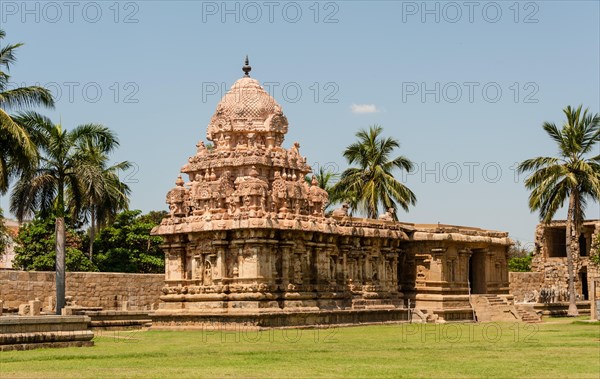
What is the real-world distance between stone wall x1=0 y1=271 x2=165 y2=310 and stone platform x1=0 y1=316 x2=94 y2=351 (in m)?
11.4

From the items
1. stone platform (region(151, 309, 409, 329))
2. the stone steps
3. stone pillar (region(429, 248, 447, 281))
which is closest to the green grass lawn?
stone platform (region(151, 309, 409, 329))

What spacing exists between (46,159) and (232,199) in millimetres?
6929

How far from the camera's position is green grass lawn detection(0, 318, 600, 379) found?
60.4ft

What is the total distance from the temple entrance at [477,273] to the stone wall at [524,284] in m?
14.3

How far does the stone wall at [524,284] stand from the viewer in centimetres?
6059

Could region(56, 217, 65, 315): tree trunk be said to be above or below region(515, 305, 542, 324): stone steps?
above

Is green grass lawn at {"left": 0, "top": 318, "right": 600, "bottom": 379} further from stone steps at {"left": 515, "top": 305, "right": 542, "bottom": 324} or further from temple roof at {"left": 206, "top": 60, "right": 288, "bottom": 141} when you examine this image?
stone steps at {"left": 515, "top": 305, "right": 542, "bottom": 324}

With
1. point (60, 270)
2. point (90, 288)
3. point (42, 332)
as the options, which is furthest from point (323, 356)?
point (90, 288)

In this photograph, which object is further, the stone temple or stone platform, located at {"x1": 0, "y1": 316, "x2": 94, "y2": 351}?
the stone temple

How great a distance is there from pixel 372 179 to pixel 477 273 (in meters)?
7.15

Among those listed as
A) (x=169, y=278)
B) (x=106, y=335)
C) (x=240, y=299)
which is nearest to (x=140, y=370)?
(x=106, y=335)

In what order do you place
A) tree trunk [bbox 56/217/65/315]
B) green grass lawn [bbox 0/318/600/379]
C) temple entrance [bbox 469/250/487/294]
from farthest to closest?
temple entrance [bbox 469/250/487/294]
tree trunk [bbox 56/217/65/315]
green grass lawn [bbox 0/318/600/379]

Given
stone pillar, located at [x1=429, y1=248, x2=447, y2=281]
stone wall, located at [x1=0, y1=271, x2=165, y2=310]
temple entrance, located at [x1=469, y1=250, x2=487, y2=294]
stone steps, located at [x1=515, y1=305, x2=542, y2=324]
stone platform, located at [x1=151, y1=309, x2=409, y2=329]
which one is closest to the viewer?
stone platform, located at [x1=151, y1=309, x2=409, y2=329]

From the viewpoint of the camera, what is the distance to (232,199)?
34.9 meters
